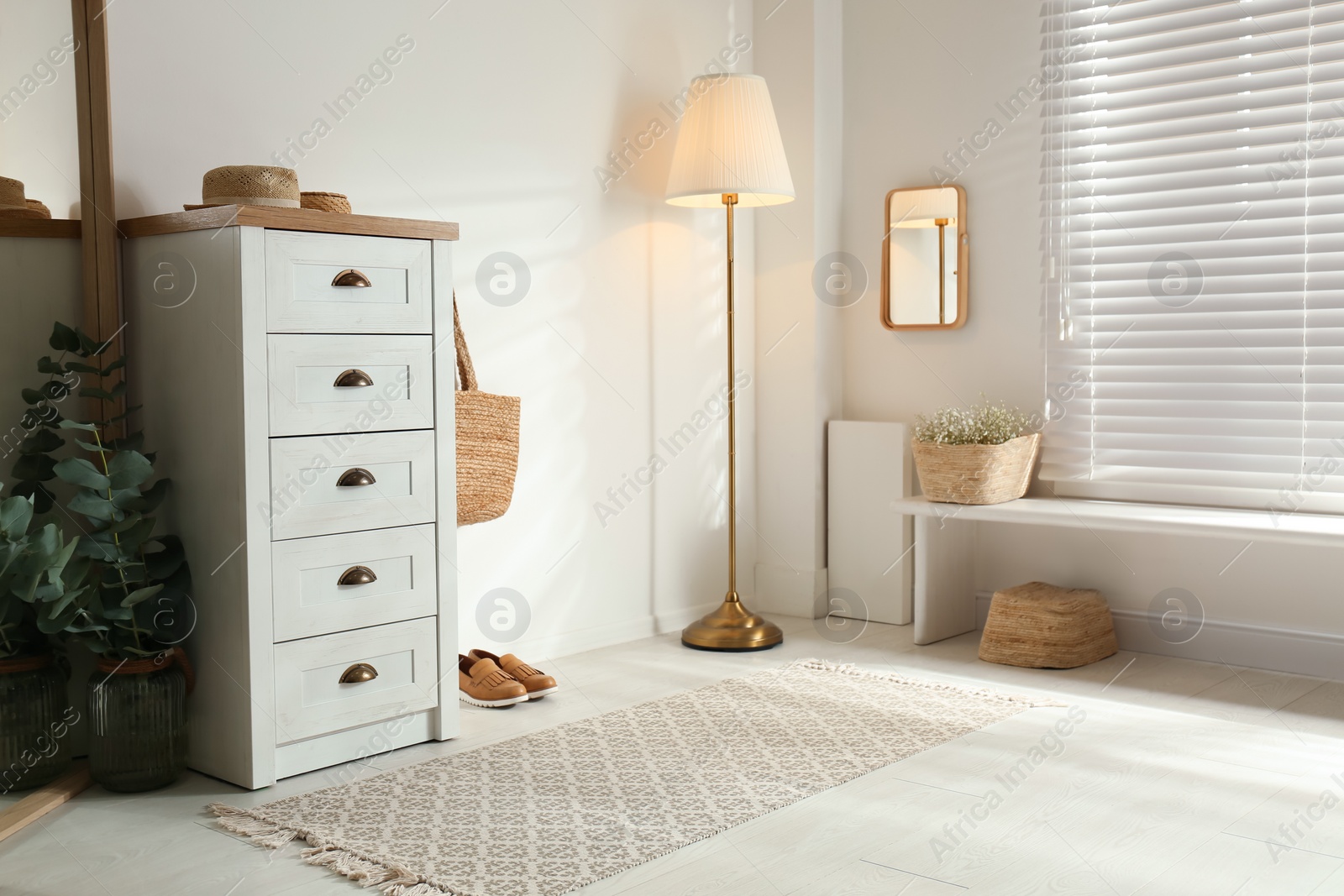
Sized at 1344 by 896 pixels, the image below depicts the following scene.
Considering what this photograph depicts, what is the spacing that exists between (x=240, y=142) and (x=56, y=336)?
25.9 inches

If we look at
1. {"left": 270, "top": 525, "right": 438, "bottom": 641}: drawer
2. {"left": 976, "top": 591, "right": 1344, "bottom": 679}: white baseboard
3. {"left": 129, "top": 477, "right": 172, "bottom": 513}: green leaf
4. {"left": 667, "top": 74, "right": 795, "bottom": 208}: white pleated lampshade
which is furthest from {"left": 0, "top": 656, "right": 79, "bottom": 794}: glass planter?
{"left": 976, "top": 591, "right": 1344, "bottom": 679}: white baseboard

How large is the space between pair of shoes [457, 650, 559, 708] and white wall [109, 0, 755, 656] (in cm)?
16

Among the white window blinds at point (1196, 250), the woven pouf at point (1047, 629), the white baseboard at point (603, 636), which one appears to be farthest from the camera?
the white baseboard at point (603, 636)

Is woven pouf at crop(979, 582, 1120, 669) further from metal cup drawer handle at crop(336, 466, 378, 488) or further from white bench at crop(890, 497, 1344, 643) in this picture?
metal cup drawer handle at crop(336, 466, 378, 488)

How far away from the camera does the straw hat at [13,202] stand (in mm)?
2287

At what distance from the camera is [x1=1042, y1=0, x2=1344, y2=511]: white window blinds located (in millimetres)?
3102

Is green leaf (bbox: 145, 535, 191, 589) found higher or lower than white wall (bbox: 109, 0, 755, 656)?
lower

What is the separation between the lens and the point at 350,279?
2.40m

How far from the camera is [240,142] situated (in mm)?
2691

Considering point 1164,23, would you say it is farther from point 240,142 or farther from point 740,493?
point 240,142

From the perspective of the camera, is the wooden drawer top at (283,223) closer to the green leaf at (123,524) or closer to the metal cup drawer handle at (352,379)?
the metal cup drawer handle at (352,379)

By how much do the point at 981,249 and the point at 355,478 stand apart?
7.23ft

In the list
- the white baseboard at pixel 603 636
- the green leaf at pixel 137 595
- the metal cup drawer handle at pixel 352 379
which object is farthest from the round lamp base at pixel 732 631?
the green leaf at pixel 137 595

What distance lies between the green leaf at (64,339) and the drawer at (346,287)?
1.28ft
